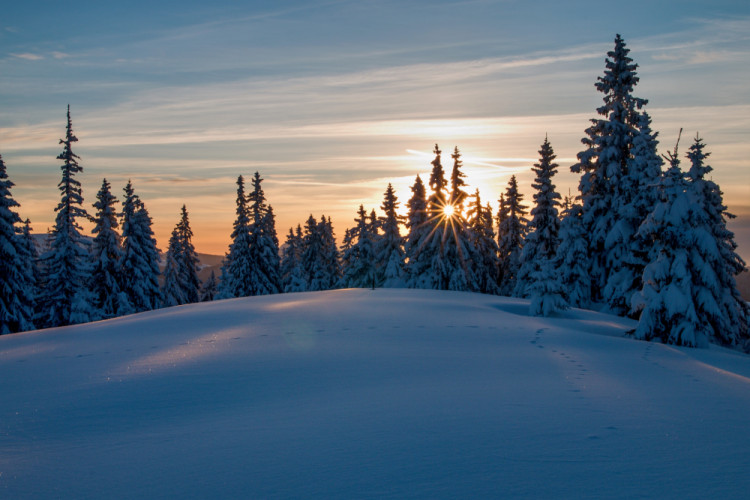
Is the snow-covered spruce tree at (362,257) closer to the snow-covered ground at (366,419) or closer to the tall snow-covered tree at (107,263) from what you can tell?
the tall snow-covered tree at (107,263)

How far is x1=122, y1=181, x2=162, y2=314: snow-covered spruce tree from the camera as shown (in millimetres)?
39219

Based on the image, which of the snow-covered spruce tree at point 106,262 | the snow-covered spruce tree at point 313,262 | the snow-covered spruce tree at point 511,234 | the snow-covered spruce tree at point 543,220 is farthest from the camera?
the snow-covered spruce tree at point 313,262

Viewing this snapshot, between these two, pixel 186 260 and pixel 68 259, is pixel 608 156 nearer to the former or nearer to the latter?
pixel 68 259

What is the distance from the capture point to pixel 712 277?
14.1m

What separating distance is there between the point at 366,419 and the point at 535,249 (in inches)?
1203

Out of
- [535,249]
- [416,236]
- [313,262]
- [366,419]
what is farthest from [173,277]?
[366,419]

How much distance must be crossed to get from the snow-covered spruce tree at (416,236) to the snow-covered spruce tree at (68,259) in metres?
22.8

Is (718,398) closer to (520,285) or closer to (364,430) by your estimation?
(364,430)

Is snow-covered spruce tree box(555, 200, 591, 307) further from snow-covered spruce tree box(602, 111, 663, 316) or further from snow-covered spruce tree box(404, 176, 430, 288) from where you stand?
snow-covered spruce tree box(404, 176, 430, 288)

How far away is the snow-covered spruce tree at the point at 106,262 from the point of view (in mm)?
36844

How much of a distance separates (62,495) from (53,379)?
15.4 ft

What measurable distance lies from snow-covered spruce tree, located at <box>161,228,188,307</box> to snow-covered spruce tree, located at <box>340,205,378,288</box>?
1719 cm

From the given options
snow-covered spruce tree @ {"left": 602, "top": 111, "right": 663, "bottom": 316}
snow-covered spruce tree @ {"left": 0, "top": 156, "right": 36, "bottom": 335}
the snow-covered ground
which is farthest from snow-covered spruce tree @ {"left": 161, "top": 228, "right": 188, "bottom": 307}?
the snow-covered ground

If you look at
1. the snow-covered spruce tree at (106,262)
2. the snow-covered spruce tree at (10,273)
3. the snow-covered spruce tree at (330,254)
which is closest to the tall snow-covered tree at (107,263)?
the snow-covered spruce tree at (106,262)
